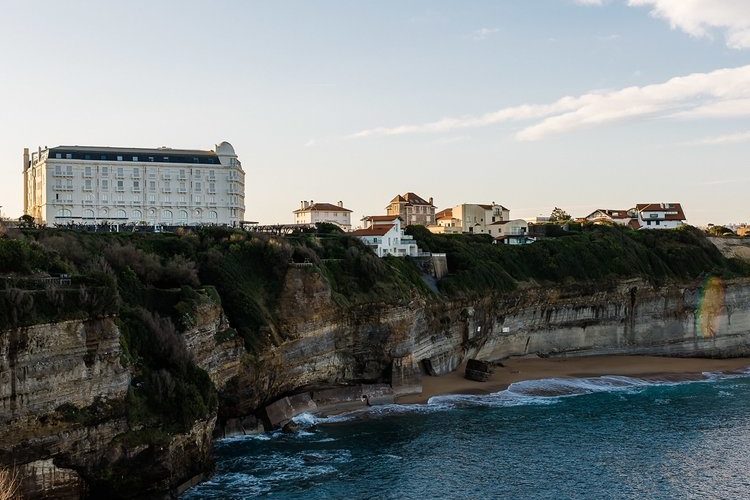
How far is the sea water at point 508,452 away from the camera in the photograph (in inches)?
1337

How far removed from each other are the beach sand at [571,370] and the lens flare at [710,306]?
3.70 m

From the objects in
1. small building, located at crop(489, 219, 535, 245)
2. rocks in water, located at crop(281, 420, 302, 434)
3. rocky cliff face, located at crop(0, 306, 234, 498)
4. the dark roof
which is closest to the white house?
the dark roof

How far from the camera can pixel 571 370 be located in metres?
65.1

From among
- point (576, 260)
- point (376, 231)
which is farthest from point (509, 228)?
point (376, 231)

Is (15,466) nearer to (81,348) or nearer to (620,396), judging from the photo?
(81,348)

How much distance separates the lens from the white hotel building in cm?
6831

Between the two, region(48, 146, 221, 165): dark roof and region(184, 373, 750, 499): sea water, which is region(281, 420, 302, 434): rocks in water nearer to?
region(184, 373, 750, 499): sea water

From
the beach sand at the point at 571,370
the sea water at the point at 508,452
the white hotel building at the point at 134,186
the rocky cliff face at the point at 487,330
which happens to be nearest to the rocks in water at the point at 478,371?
the beach sand at the point at 571,370

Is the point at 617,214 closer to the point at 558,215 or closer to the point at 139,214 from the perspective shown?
the point at 558,215

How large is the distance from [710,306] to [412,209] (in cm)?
4965

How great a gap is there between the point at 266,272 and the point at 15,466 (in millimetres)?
25356

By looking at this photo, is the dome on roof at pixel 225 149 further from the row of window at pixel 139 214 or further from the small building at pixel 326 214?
the small building at pixel 326 214

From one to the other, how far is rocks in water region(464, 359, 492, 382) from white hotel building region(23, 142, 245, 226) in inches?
1131

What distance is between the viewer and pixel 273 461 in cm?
3772
